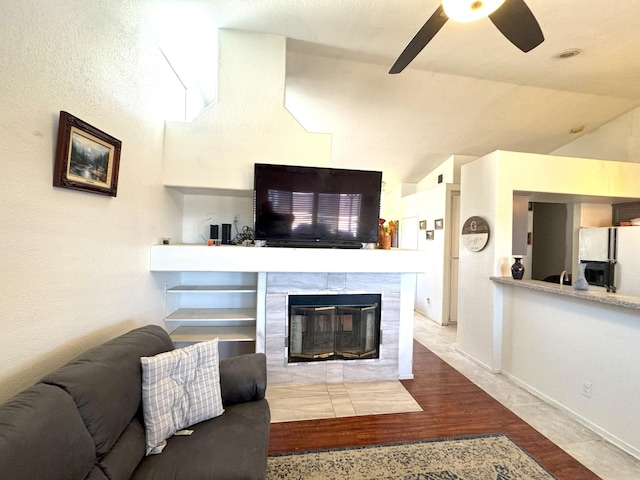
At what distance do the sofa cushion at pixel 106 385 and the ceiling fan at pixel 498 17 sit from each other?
2439 millimetres

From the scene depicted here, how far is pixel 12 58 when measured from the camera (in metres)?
1.20

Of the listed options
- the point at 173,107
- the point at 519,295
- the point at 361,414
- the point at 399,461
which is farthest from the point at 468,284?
the point at 173,107

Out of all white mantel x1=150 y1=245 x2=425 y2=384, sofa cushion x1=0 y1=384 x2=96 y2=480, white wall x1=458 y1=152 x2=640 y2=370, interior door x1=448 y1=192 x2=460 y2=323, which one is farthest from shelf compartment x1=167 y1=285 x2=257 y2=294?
interior door x1=448 y1=192 x2=460 y2=323

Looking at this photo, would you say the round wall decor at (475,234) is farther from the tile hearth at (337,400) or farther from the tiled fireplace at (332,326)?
the tile hearth at (337,400)

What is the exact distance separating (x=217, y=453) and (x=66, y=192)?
1.54 meters

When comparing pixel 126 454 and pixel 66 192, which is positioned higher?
pixel 66 192

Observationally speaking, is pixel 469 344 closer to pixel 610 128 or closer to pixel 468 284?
pixel 468 284

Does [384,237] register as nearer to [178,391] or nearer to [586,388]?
[586,388]

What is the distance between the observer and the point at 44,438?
0.92m

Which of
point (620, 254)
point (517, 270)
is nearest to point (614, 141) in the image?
point (620, 254)

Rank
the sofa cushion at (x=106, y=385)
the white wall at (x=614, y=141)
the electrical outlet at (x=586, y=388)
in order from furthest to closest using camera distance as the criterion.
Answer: the white wall at (x=614, y=141) → the electrical outlet at (x=586, y=388) → the sofa cushion at (x=106, y=385)

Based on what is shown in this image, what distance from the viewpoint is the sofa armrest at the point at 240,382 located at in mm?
1753

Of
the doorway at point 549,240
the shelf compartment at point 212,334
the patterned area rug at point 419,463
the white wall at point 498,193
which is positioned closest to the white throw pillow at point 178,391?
the patterned area rug at point 419,463

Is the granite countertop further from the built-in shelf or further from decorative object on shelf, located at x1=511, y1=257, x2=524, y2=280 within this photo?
the built-in shelf
